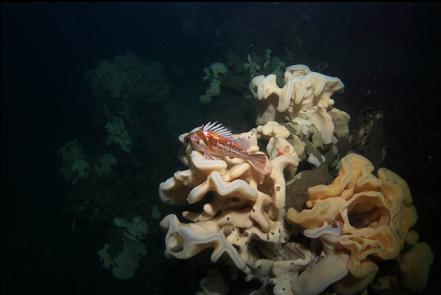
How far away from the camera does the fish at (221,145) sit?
284 cm

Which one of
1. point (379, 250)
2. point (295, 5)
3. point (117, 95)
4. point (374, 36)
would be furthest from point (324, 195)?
point (295, 5)

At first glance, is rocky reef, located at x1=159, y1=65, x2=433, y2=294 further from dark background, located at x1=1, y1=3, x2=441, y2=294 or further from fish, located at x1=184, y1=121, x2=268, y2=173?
dark background, located at x1=1, y1=3, x2=441, y2=294

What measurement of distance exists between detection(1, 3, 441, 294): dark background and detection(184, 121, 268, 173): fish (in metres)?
1.87

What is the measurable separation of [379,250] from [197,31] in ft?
53.0

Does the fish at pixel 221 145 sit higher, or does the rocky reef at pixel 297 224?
the fish at pixel 221 145

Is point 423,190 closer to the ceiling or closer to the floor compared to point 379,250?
closer to the floor

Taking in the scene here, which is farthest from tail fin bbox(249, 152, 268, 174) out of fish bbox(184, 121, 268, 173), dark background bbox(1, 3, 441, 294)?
dark background bbox(1, 3, 441, 294)

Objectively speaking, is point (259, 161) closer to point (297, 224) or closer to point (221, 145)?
point (221, 145)

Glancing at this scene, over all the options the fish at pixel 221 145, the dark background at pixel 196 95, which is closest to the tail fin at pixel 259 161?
the fish at pixel 221 145

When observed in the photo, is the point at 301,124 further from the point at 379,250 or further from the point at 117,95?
the point at 117,95

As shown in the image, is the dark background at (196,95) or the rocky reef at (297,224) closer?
the rocky reef at (297,224)

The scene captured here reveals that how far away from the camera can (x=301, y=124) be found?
12.4 ft

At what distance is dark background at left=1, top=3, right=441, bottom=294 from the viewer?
4.61 meters

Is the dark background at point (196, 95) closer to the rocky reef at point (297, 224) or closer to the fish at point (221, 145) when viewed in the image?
the rocky reef at point (297, 224)
